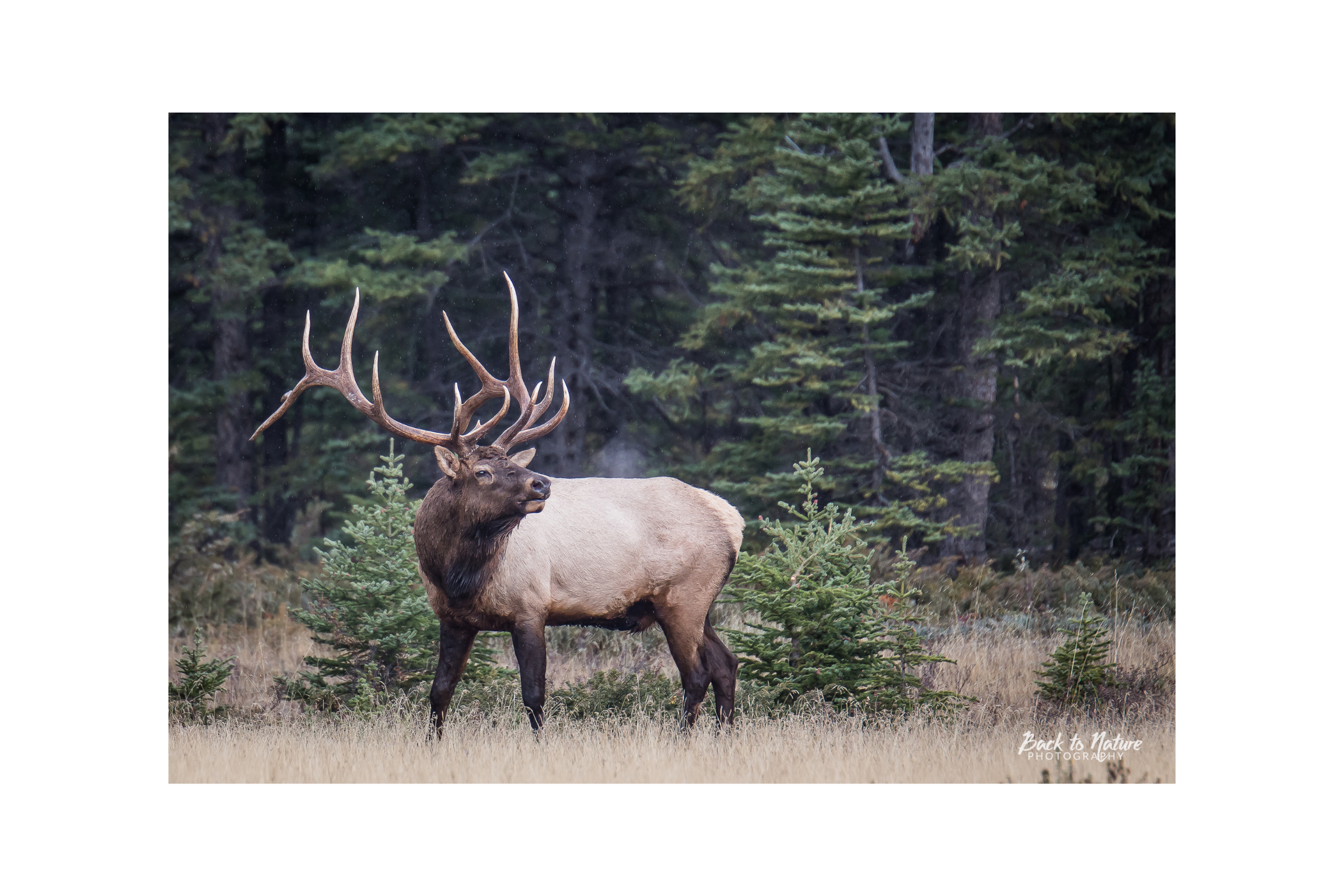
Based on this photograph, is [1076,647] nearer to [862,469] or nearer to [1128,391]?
[862,469]

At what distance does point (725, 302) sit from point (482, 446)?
8.72 metres

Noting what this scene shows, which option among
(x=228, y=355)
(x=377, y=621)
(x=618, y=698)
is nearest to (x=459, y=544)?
(x=377, y=621)

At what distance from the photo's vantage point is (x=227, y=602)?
12.4 meters

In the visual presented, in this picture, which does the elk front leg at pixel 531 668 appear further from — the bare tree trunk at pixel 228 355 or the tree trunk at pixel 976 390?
the bare tree trunk at pixel 228 355

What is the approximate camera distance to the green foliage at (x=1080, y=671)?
7570 millimetres

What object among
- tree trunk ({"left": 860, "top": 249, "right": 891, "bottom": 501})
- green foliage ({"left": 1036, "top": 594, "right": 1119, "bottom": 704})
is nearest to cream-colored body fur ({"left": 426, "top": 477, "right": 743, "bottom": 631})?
green foliage ({"left": 1036, "top": 594, "right": 1119, "bottom": 704})

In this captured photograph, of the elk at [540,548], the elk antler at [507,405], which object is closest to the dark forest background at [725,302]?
the elk at [540,548]

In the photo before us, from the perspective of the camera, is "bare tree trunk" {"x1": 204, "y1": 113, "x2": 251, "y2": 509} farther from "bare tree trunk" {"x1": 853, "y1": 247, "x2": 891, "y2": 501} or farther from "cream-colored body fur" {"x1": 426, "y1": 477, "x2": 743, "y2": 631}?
"cream-colored body fur" {"x1": 426, "y1": 477, "x2": 743, "y2": 631}

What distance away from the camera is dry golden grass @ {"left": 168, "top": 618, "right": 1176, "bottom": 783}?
6.46 m

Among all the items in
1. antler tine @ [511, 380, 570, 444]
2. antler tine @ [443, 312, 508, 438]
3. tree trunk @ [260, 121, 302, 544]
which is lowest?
antler tine @ [511, 380, 570, 444]

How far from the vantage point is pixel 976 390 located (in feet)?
47.2

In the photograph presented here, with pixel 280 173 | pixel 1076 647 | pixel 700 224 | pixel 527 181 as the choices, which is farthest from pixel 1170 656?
pixel 280 173

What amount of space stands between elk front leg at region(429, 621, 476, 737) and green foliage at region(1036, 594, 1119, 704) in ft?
12.2

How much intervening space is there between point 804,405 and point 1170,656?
603 centimetres
